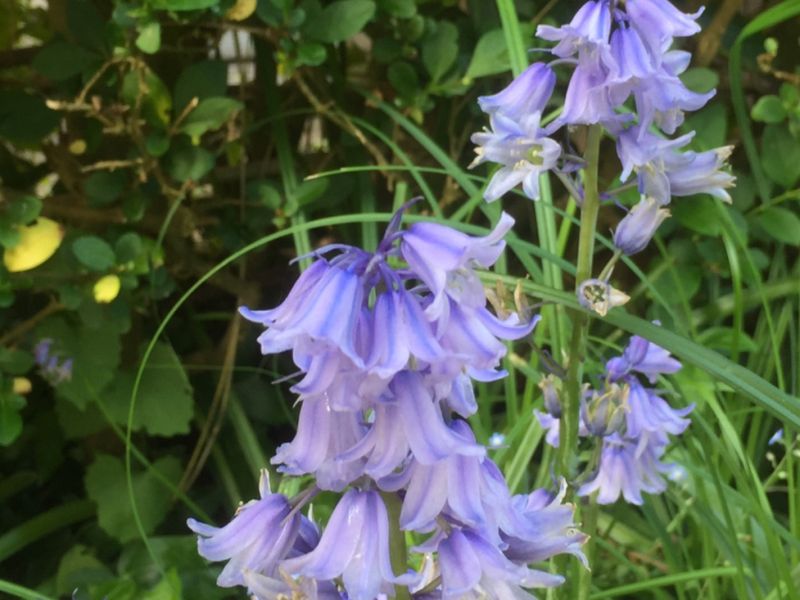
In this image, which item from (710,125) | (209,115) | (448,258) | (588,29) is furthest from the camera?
(710,125)

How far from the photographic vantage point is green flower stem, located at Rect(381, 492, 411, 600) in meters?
0.42

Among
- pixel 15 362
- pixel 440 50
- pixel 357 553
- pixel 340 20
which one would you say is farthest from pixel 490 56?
pixel 357 553

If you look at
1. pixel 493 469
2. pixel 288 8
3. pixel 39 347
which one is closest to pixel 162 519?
pixel 39 347

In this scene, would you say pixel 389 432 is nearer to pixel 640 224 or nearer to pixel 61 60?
pixel 640 224

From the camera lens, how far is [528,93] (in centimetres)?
58

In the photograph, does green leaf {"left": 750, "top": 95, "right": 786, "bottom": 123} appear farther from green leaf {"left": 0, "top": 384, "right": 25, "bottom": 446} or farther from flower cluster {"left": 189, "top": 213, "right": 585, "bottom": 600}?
green leaf {"left": 0, "top": 384, "right": 25, "bottom": 446}

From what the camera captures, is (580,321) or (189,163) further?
(189,163)

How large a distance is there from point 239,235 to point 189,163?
14cm

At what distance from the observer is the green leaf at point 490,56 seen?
3.28 ft

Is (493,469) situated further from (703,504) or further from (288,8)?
(288,8)

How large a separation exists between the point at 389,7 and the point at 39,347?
555mm

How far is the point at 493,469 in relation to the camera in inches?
17.1

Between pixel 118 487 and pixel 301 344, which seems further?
pixel 118 487

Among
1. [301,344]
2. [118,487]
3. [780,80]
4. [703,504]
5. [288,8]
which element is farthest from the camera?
[780,80]
